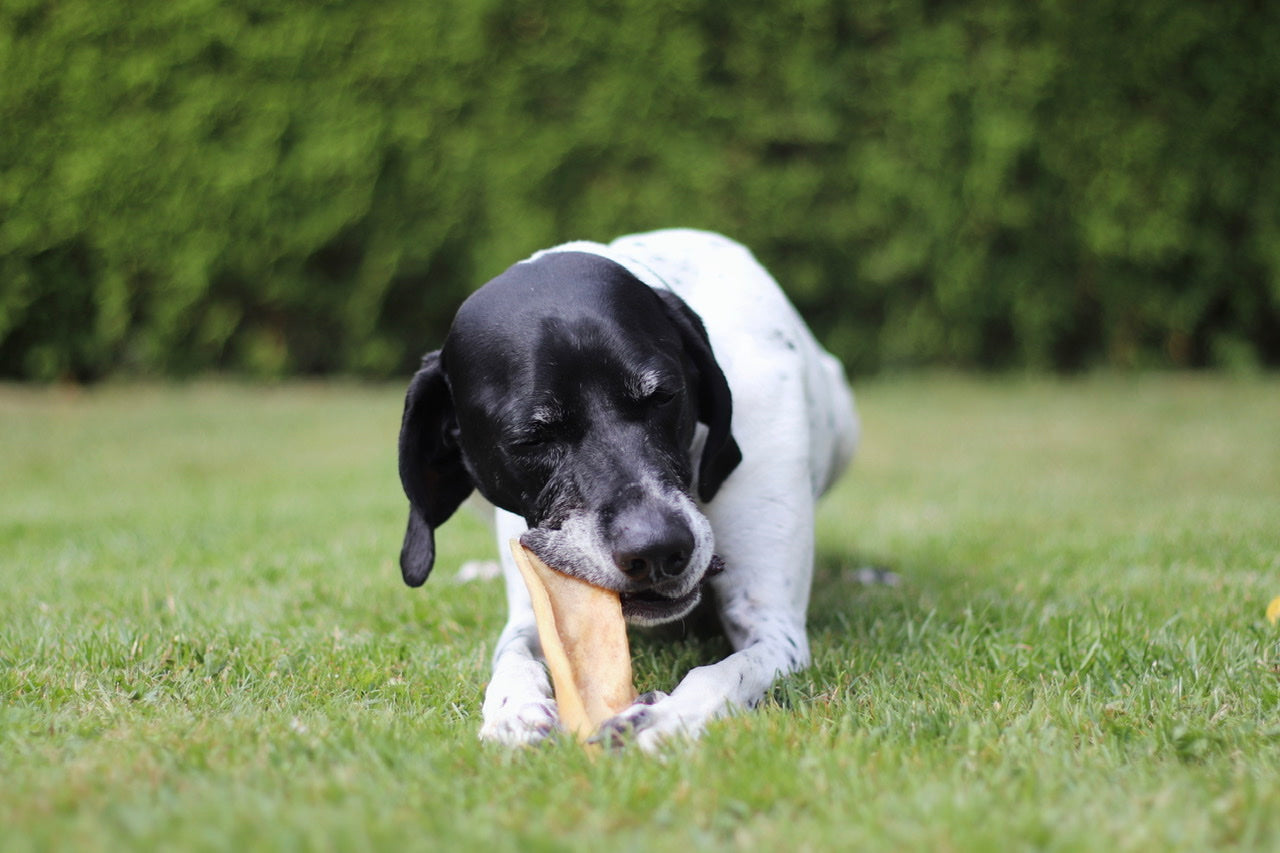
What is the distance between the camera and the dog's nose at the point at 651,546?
220cm

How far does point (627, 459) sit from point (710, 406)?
436 millimetres

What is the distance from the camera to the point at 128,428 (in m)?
8.22

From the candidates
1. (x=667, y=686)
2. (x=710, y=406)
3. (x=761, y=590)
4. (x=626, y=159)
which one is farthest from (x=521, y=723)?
(x=626, y=159)

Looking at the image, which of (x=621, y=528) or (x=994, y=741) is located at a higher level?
(x=621, y=528)

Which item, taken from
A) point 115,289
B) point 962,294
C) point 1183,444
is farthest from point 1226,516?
point 115,289

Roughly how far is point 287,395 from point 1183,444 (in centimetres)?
714

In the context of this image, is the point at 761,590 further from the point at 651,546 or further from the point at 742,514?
the point at 651,546

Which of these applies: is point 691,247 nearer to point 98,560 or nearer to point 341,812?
point 341,812

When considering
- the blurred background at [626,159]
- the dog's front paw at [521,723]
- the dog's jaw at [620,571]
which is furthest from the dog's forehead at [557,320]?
the blurred background at [626,159]

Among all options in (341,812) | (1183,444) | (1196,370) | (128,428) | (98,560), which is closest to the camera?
(341,812)

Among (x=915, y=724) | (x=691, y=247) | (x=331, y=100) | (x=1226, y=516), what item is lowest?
(x=1226, y=516)

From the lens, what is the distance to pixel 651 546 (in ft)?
7.21

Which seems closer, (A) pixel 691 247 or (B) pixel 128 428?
(A) pixel 691 247

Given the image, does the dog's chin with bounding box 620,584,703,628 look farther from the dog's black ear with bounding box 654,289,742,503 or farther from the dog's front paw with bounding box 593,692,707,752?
the dog's black ear with bounding box 654,289,742,503
